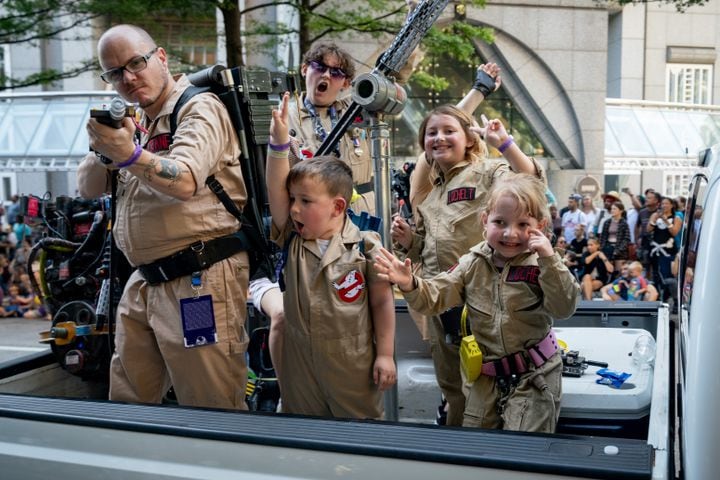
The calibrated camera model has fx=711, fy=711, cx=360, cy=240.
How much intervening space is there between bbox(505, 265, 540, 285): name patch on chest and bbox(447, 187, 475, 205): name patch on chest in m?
0.65

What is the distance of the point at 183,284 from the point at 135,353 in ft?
1.22

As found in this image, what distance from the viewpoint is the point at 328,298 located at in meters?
2.44

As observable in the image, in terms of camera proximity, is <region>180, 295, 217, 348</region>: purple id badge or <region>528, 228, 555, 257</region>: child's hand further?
<region>180, 295, 217, 348</region>: purple id badge

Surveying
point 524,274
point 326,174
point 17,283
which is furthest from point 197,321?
point 17,283

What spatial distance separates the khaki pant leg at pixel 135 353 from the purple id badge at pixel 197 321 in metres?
0.22

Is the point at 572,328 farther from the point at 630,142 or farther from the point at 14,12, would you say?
the point at 630,142

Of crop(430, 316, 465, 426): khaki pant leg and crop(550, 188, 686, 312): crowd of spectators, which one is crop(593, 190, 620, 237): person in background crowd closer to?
crop(550, 188, 686, 312): crowd of spectators

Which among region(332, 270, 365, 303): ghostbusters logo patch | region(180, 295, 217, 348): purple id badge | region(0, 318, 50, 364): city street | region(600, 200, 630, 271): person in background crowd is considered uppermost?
region(332, 270, 365, 303): ghostbusters logo patch

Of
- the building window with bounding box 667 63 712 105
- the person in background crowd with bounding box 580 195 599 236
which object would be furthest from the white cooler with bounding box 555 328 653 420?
the building window with bounding box 667 63 712 105

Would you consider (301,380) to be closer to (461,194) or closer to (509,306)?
(509,306)

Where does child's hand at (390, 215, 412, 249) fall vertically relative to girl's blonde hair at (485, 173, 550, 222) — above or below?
below

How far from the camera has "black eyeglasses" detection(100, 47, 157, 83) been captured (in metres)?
2.51

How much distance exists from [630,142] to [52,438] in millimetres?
19457

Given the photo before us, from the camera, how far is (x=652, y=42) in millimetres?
23938
